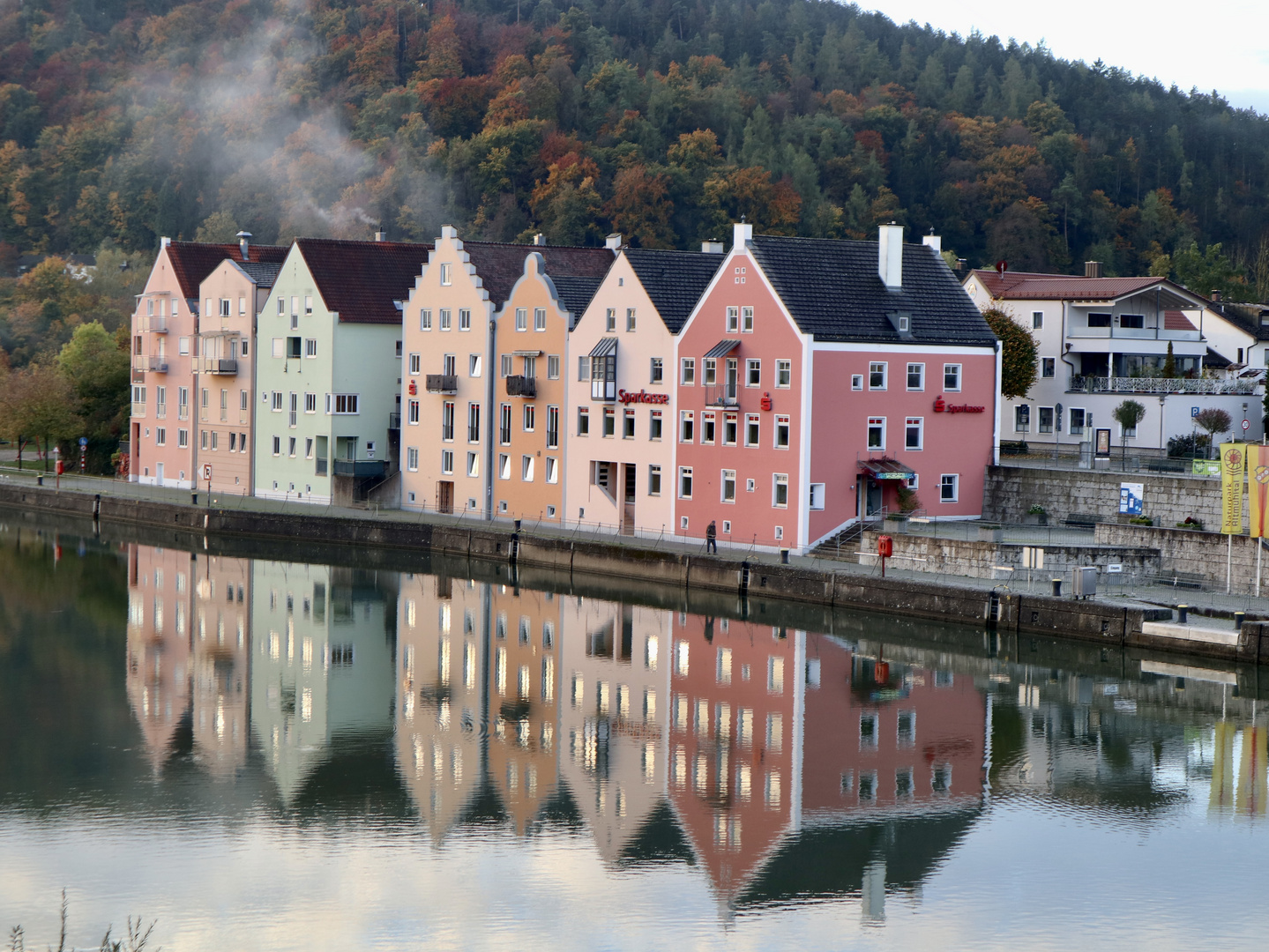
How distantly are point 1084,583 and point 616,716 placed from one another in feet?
42.4

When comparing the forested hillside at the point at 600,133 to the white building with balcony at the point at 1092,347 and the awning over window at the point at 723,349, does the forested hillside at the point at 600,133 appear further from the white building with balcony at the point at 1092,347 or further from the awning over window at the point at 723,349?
the awning over window at the point at 723,349

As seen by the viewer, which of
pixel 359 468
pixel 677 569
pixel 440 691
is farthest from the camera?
pixel 359 468

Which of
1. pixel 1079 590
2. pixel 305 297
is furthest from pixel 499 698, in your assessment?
pixel 305 297

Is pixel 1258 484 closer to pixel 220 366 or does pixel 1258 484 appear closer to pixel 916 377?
pixel 916 377

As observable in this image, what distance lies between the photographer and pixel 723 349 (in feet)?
167

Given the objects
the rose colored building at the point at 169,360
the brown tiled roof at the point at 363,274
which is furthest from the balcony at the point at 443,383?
the rose colored building at the point at 169,360

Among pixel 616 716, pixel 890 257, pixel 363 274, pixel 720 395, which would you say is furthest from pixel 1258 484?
pixel 363 274

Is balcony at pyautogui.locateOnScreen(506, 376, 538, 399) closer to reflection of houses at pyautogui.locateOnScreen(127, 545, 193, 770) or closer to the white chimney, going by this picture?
reflection of houses at pyautogui.locateOnScreen(127, 545, 193, 770)

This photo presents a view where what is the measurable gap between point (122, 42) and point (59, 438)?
348ft

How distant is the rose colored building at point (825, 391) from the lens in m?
49.1

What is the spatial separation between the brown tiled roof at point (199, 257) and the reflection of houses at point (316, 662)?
78.7ft

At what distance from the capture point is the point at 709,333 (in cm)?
5203

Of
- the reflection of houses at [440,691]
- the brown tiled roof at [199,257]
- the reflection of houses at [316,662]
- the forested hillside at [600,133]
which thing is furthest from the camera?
the forested hillside at [600,133]

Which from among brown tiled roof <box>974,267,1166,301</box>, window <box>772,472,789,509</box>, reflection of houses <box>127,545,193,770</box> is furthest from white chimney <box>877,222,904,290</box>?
reflection of houses <box>127,545,193,770</box>
